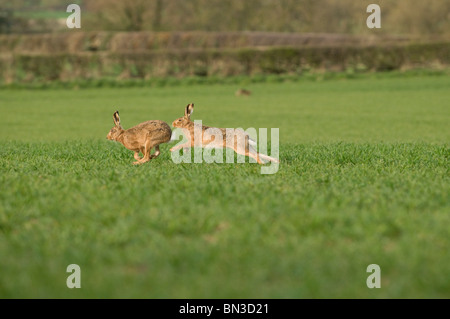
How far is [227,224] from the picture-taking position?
5.08 m

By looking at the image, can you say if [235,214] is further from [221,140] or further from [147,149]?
[147,149]

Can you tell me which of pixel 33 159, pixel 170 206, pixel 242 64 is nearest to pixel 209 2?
pixel 242 64

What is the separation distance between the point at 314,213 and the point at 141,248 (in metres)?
1.66

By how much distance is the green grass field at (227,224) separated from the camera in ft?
12.8

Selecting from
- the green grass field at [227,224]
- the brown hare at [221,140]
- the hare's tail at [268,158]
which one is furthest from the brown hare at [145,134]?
the hare's tail at [268,158]

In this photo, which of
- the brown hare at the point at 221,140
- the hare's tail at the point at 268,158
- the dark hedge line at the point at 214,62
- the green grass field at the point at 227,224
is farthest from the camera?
the dark hedge line at the point at 214,62

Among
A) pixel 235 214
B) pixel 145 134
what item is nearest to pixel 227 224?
pixel 235 214

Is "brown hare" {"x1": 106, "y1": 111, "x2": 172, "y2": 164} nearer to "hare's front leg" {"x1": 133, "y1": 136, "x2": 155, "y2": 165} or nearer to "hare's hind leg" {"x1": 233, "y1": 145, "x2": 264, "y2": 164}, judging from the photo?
"hare's front leg" {"x1": 133, "y1": 136, "x2": 155, "y2": 165}

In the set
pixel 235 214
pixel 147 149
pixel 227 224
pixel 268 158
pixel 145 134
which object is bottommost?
pixel 227 224

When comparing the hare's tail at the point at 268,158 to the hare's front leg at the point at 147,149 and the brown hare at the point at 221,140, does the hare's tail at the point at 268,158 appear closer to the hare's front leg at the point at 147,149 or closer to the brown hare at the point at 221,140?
the brown hare at the point at 221,140

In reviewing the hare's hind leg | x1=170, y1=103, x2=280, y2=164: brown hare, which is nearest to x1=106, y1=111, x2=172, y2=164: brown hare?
x1=170, y1=103, x2=280, y2=164: brown hare

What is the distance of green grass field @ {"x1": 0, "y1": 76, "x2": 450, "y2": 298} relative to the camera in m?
3.90
